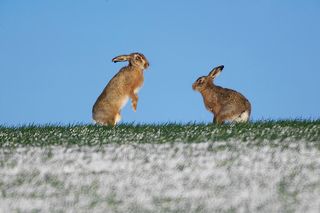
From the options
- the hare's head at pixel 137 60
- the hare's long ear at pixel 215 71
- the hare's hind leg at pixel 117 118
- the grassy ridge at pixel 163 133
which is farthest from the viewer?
the hare's long ear at pixel 215 71

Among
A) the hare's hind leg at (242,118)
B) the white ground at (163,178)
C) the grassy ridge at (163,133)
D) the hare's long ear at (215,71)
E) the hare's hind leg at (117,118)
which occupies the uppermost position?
the hare's long ear at (215,71)

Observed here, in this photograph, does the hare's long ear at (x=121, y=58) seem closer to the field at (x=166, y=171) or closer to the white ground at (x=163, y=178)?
the field at (x=166, y=171)

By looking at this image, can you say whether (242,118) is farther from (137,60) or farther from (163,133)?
(137,60)

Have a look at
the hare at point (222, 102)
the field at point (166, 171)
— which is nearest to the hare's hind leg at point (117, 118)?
the field at point (166, 171)

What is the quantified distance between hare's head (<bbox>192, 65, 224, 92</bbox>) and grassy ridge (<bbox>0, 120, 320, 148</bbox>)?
2027 mm

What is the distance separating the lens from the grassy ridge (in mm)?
11805

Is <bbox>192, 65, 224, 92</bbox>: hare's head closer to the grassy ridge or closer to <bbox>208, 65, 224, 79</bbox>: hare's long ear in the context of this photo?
<bbox>208, 65, 224, 79</bbox>: hare's long ear

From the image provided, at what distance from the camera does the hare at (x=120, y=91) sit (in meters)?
15.0

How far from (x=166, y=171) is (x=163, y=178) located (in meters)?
0.38

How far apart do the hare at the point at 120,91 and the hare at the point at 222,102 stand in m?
1.55

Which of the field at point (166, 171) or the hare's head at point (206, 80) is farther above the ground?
the hare's head at point (206, 80)

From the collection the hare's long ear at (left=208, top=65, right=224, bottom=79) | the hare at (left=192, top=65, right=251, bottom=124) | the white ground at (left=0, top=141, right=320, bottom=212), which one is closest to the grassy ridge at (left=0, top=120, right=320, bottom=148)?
the white ground at (left=0, top=141, right=320, bottom=212)

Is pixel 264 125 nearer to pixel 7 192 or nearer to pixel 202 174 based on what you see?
pixel 202 174

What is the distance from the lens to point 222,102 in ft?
49.1
